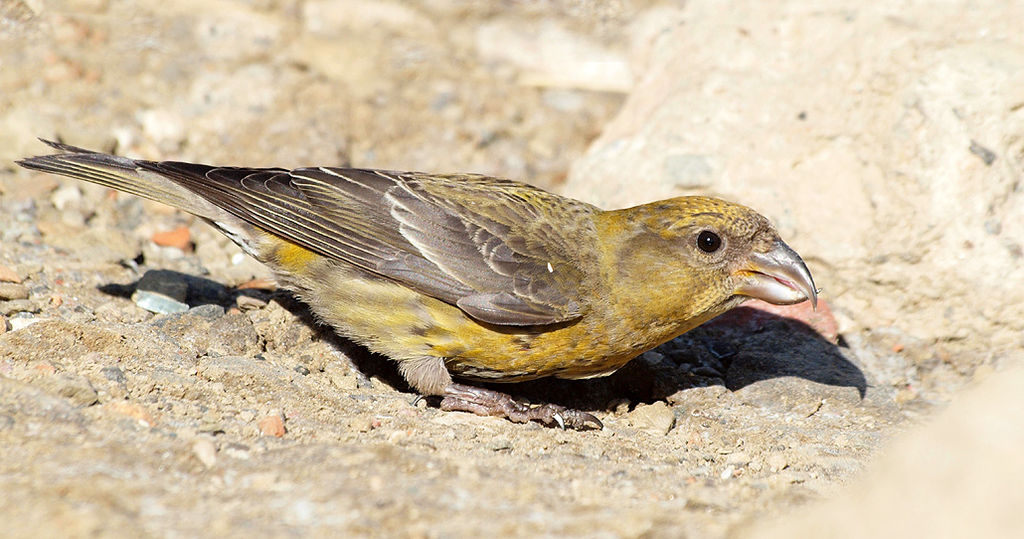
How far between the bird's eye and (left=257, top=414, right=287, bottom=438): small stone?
213 centimetres

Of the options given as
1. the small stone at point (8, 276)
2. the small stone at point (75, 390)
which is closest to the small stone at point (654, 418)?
the small stone at point (75, 390)

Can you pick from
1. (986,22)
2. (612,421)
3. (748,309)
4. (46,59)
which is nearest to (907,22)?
(986,22)

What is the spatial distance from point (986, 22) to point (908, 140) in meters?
0.95

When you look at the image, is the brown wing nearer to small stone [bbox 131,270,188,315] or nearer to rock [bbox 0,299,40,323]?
small stone [bbox 131,270,188,315]

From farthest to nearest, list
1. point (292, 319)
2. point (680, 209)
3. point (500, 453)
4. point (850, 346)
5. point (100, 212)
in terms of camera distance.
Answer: point (100, 212) → point (850, 346) → point (292, 319) → point (680, 209) → point (500, 453)

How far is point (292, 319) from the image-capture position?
5172 mm

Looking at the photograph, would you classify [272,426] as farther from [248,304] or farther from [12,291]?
[12,291]

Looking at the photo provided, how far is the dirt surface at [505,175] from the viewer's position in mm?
3217

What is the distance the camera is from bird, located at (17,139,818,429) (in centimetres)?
457

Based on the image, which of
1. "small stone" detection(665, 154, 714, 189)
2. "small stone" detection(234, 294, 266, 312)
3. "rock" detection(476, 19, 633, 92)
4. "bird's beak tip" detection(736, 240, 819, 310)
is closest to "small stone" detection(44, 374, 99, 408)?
"small stone" detection(234, 294, 266, 312)

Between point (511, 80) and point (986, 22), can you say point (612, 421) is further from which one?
point (511, 80)

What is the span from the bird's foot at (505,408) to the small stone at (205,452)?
145cm

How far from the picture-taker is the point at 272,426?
3.80 metres

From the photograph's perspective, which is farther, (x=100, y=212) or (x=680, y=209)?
(x=100, y=212)
